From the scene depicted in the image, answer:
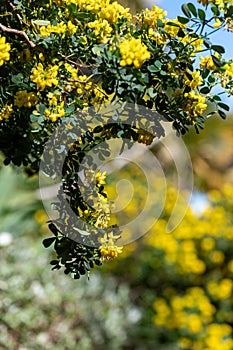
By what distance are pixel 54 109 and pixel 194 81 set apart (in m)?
0.26

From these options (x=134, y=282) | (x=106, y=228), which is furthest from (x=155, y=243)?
(x=106, y=228)

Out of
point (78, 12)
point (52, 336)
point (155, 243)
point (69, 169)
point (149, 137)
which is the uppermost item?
point (155, 243)

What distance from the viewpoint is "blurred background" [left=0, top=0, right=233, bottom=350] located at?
3412 millimetres

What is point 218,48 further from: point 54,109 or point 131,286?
point 131,286

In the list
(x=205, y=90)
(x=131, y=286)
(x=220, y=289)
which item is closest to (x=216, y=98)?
(x=205, y=90)

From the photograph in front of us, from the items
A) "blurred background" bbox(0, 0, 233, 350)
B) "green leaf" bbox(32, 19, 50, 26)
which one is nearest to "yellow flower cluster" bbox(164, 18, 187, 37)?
A: "green leaf" bbox(32, 19, 50, 26)

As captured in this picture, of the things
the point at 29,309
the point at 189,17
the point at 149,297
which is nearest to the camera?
the point at 189,17

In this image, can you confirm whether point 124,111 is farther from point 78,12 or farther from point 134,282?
point 134,282

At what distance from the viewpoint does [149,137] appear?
3.77 feet

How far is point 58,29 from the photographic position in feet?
3.59

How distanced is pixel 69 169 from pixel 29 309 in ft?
7.29

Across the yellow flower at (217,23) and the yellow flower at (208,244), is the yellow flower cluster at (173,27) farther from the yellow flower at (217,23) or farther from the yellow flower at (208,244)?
the yellow flower at (208,244)

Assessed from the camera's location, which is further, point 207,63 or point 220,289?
point 220,289

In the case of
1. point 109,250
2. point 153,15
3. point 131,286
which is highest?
point 131,286
